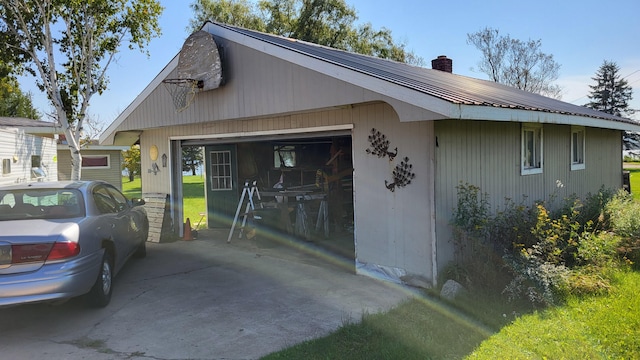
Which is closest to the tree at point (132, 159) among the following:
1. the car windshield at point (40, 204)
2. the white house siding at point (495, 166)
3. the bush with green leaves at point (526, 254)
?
the car windshield at point (40, 204)

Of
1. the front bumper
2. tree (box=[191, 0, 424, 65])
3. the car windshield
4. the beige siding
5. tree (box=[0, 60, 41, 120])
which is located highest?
tree (box=[191, 0, 424, 65])

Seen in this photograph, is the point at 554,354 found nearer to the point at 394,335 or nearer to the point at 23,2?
the point at 394,335

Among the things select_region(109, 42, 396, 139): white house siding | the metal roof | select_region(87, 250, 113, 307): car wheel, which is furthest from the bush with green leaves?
select_region(87, 250, 113, 307): car wheel

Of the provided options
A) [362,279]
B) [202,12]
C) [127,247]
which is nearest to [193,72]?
[127,247]

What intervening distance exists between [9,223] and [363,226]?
4.40 meters

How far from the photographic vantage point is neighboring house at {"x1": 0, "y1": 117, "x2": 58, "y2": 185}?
13.9 meters

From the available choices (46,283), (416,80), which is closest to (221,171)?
(416,80)

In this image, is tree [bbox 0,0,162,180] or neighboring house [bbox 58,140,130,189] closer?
tree [bbox 0,0,162,180]

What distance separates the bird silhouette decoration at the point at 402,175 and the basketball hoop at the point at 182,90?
13.8 feet

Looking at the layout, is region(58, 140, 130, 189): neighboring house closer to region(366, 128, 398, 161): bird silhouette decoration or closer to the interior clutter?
the interior clutter

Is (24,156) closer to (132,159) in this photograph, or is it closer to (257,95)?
(257,95)

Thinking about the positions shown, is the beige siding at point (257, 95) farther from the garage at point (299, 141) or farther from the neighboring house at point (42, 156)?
the neighboring house at point (42, 156)

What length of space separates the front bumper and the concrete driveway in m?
0.46

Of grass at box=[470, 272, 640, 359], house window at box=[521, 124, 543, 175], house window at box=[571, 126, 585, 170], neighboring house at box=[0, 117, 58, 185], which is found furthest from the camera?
neighboring house at box=[0, 117, 58, 185]
